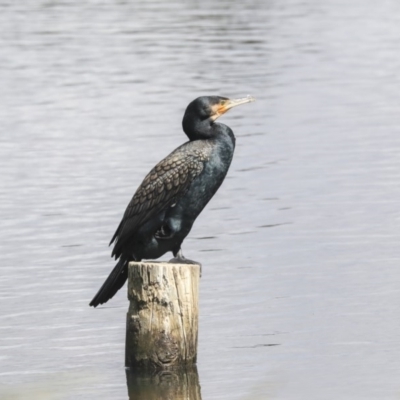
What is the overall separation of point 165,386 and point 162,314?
1.71 ft

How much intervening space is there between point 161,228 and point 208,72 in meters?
15.8

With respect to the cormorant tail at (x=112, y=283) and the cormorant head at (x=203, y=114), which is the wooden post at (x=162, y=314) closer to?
the cormorant tail at (x=112, y=283)

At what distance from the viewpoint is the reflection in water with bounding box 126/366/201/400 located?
9.00 metres

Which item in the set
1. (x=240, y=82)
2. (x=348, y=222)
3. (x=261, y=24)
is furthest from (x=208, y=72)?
(x=348, y=222)

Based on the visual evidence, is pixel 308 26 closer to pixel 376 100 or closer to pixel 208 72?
pixel 208 72

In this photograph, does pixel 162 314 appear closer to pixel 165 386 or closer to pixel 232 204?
pixel 165 386

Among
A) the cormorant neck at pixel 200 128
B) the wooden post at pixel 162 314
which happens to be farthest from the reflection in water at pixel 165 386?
the cormorant neck at pixel 200 128

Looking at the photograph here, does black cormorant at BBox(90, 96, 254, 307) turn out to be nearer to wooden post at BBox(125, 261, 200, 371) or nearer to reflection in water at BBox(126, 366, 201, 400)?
wooden post at BBox(125, 261, 200, 371)

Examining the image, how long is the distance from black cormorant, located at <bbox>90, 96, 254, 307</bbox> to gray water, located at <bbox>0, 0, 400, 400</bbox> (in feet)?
2.83

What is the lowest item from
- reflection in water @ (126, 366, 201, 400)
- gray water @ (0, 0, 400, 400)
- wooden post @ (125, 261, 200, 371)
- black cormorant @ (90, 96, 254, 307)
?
gray water @ (0, 0, 400, 400)

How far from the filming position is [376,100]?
21.6 m

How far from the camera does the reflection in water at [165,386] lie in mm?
9000

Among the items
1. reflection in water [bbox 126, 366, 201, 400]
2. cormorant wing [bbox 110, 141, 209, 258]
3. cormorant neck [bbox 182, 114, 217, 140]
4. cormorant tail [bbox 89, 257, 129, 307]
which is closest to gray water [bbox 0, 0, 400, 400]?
reflection in water [bbox 126, 366, 201, 400]

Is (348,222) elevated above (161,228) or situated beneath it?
situated beneath
